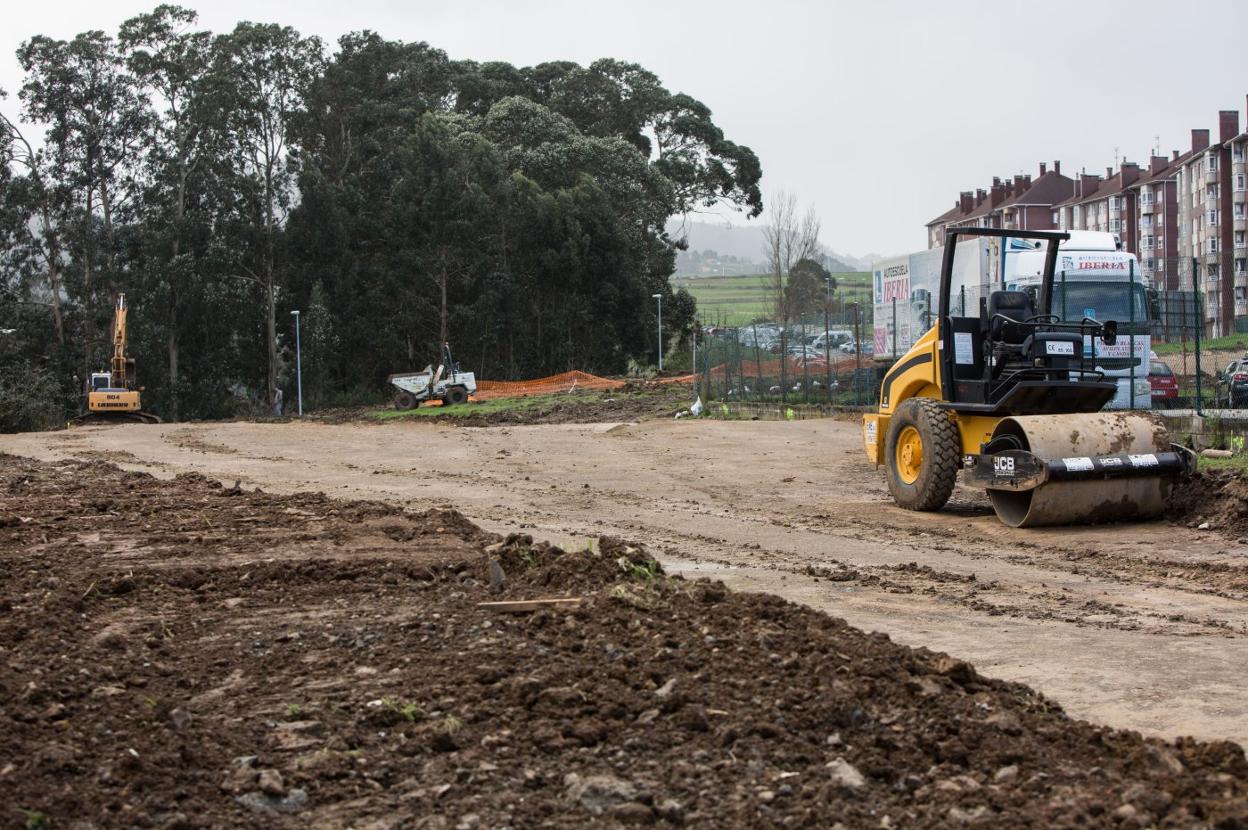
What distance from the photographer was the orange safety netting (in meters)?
51.7

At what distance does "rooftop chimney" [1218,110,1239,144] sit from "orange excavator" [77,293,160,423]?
7080 centimetres

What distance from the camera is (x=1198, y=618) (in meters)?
9.60

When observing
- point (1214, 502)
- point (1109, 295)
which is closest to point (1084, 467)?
point (1214, 502)

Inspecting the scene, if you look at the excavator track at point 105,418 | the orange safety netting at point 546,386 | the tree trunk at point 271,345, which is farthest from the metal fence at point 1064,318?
Answer: the tree trunk at point 271,345

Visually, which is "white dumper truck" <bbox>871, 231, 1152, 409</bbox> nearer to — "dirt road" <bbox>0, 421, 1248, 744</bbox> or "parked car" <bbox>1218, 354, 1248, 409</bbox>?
"parked car" <bbox>1218, 354, 1248, 409</bbox>

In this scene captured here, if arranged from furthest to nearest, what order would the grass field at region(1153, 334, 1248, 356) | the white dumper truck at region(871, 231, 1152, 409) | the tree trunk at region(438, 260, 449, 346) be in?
the tree trunk at region(438, 260, 449, 346), the grass field at region(1153, 334, 1248, 356), the white dumper truck at region(871, 231, 1152, 409)

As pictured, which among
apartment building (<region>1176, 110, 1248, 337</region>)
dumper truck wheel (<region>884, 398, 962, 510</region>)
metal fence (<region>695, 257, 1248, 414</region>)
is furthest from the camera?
apartment building (<region>1176, 110, 1248, 337</region>)

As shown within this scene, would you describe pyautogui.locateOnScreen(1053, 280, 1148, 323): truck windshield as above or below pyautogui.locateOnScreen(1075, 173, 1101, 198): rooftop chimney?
below

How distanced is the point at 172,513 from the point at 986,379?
335 inches

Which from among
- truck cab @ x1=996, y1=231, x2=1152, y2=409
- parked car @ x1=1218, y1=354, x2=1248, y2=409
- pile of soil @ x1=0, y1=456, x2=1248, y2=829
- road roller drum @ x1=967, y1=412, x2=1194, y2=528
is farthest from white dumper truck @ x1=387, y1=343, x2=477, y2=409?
pile of soil @ x1=0, y1=456, x2=1248, y2=829

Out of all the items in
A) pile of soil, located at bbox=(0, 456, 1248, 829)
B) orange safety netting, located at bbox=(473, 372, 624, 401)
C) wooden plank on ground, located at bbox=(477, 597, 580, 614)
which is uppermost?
orange safety netting, located at bbox=(473, 372, 624, 401)

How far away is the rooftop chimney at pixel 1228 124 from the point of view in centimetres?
9062

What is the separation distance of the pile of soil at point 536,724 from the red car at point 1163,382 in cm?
1428

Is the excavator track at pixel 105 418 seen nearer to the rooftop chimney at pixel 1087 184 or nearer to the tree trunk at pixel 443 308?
the tree trunk at pixel 443 308
